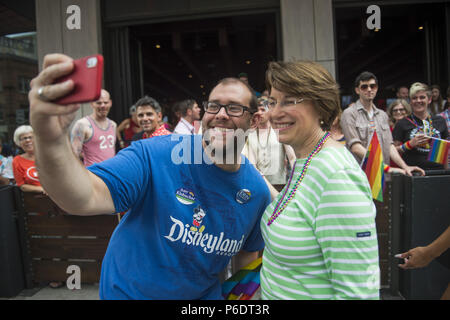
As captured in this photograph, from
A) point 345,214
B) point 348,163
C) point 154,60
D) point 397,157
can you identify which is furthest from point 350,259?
point 154,60

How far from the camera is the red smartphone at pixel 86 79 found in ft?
2.48

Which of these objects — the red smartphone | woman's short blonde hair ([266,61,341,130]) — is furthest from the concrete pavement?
the red smartphone

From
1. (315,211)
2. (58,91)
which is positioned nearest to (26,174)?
(58,91)

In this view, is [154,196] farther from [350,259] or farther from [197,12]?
[197,12]

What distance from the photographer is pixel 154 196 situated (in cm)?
143

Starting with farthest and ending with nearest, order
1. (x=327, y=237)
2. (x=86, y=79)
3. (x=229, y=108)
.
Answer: (x=229, y=108) < (x=327, y=237) < (x=86, y=79)

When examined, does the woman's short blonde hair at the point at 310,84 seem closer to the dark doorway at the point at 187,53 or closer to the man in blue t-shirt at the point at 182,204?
the man in blue t-shirt at the point at 182,204

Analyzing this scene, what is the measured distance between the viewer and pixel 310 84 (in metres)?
1.33

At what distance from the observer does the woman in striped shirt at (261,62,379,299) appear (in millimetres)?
1072

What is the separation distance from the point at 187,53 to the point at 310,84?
12456 millimetres

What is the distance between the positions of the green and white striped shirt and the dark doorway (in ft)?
3.79

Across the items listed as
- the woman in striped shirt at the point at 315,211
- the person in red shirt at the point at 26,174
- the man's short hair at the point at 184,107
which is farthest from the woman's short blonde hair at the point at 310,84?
the man's short hair at the point at 184,107

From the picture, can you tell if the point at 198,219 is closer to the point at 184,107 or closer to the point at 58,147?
the point at 58,147
